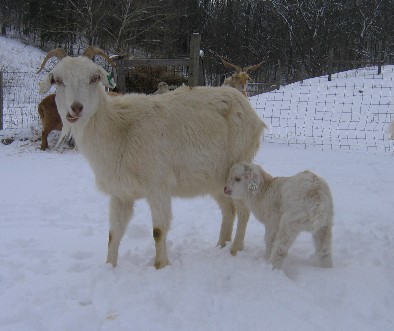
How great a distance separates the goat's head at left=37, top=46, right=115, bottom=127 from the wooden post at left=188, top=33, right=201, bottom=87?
5.71m

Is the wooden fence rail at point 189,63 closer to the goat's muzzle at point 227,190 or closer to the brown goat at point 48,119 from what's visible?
the brown goat at point 48,119

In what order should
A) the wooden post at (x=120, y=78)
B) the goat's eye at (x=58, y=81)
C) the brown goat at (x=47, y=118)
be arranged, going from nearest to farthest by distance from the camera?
the goat's eye at (x=58, y=81) → the brown goat at (x=47, y=118) → the wooden post at (x=120, y=78)

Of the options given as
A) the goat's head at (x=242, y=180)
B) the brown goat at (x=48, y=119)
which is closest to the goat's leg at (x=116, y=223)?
the goat's head at (x=242, y=180)

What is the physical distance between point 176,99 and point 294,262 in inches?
76.2

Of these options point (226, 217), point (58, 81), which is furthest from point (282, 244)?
point (58, 81)

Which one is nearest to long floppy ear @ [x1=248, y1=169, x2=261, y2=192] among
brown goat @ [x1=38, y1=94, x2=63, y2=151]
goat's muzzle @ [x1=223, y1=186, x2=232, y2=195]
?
goat's muzzle @ [x1=223, y1=186, x2=232, y2=195]

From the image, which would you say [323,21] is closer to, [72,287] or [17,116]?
[17,116]

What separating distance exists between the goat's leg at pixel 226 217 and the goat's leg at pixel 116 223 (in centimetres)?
107

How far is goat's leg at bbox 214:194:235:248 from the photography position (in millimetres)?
4520

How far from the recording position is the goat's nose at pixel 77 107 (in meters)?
3.31

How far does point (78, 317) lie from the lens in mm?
2902

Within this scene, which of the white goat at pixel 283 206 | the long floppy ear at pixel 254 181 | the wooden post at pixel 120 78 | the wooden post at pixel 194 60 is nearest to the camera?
the white goat at pixel 283 206

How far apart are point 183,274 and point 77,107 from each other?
165 centimetres

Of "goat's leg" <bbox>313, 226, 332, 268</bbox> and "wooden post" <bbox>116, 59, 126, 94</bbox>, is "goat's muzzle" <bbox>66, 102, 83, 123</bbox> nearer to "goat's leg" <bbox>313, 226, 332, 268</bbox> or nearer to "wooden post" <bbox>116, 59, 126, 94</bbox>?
"goat's leg" <bbox>313, 226, 332, 268</bbox>
